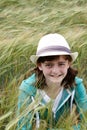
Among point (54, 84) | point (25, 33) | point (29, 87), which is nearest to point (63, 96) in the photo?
point (54, 84)

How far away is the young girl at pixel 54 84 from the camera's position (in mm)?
2140

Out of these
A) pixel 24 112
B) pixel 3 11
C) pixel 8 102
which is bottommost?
pixel 3 11

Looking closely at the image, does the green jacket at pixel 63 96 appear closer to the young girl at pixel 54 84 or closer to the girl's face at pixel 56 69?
the young girl at pixel 54 84

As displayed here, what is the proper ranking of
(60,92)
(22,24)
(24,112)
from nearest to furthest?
(24,112) → (60,92) → (22,24)

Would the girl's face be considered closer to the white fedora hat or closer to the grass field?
the white fedora hat

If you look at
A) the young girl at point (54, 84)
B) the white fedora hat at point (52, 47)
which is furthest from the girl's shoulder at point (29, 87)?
the white fedora hat at point (52, 47)

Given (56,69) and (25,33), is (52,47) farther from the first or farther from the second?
(25,33)

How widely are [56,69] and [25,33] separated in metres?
1.29

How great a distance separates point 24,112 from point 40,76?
1.47 ft

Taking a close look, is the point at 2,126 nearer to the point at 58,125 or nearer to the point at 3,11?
the point at 58,125

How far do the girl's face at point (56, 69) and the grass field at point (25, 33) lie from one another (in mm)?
205

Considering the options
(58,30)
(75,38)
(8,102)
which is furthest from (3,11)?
(8,102)

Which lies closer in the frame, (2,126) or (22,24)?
(2,126)

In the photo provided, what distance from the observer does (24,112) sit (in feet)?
6.32
